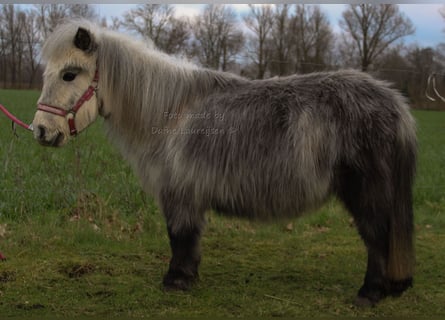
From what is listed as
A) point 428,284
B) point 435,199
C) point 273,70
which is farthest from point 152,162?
point 435,199

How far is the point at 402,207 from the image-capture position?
3.65 m

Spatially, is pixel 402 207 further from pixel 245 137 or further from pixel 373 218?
pixel 245 137

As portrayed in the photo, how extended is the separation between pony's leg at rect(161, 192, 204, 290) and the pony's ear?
55.1 inches

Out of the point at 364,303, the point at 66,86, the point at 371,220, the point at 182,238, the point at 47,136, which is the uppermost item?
the point at 66,86

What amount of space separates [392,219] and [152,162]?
2079 millimetres

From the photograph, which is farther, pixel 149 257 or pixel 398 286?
pixel 149 257

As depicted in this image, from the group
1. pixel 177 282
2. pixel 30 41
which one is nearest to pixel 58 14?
pixel 30 41

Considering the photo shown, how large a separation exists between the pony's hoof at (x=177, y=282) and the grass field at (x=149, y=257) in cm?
9

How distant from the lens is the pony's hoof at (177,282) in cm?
389

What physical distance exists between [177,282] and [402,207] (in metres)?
2.03

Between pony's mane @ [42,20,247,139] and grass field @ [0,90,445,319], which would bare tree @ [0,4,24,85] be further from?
pony's mane @ [42,20,247,139]

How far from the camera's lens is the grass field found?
3.63m

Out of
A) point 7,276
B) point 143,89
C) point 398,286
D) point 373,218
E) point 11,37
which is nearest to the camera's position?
point 373,218

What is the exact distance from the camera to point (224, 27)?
658cm
